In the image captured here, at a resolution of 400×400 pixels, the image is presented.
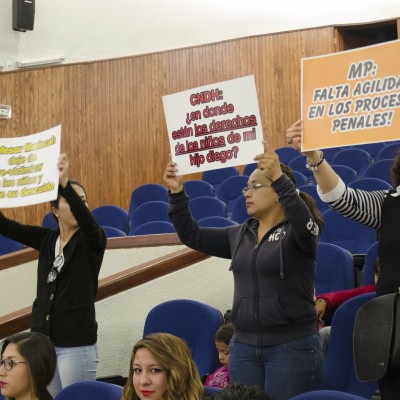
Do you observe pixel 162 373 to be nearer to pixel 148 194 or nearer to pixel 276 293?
pixel 276 293

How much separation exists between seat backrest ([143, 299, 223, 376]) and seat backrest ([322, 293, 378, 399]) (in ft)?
1.77

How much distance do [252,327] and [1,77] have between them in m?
6.62

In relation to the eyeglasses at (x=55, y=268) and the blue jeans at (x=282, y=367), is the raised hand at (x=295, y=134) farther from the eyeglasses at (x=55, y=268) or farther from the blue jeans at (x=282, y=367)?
the eyeglasses at (x=55, y=268)

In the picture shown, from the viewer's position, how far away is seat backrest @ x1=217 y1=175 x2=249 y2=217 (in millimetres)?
6445

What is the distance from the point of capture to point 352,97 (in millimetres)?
2199

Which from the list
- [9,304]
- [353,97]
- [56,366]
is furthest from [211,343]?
[9,304]

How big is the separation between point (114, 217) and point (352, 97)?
421 centimetres

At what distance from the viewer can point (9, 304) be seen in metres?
4.49

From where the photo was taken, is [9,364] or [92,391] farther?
[9,364]

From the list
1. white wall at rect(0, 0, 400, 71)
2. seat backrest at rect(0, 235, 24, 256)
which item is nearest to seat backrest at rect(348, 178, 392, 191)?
seat backrest at rect(0, 235, 24, 256)

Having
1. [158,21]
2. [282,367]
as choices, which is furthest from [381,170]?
[158,21]

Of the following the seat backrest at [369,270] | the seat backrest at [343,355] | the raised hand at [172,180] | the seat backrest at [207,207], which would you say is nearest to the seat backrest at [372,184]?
the seat backrest at [207,207]

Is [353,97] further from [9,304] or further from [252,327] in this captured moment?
[9,304]

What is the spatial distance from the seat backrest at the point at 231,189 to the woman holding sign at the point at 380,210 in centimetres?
421
